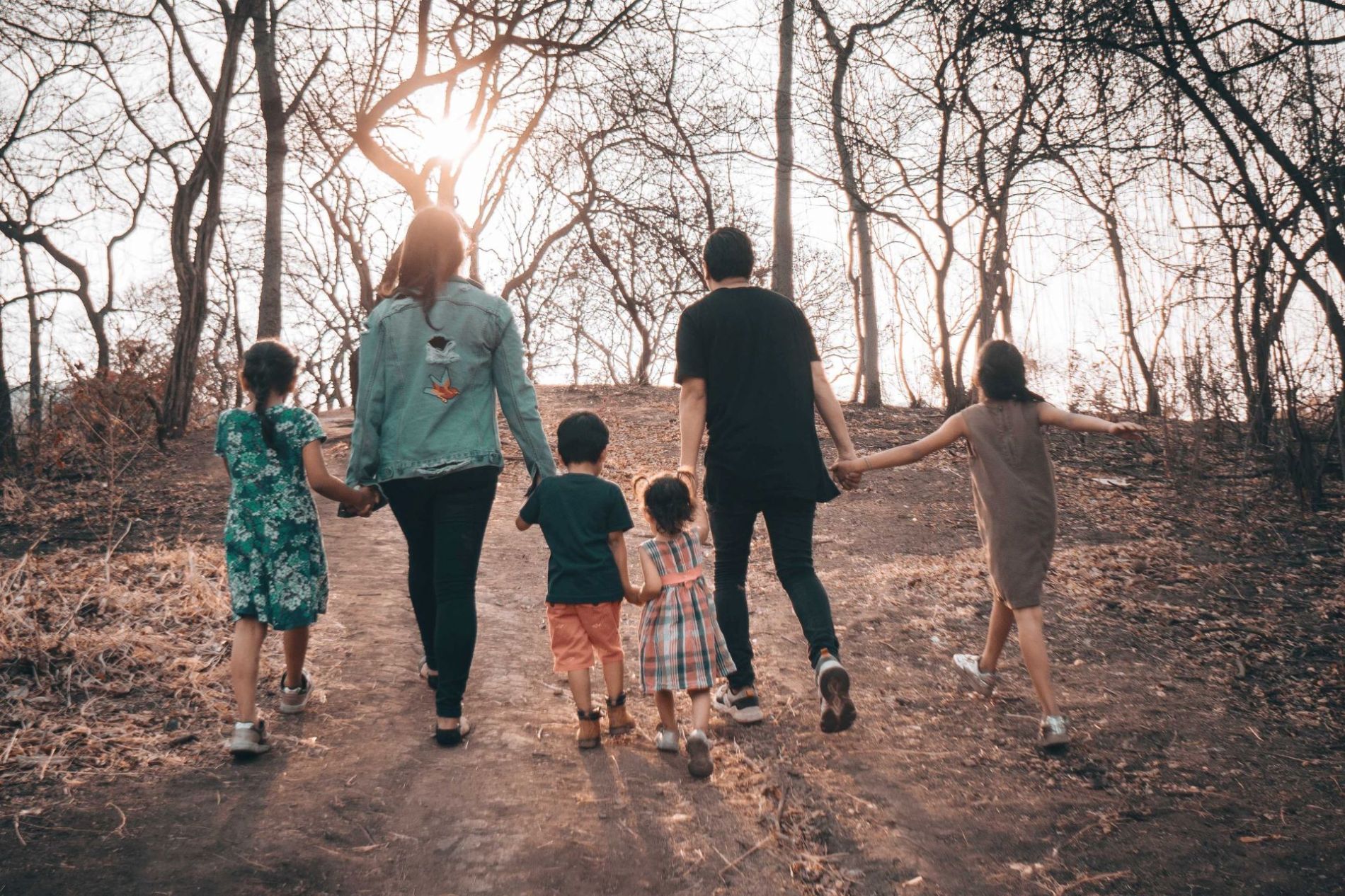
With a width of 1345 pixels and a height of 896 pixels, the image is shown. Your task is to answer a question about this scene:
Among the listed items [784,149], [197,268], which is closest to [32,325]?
[197,268]

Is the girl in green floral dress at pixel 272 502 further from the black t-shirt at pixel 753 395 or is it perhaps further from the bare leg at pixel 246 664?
the black t-shirt at pixel 753 395

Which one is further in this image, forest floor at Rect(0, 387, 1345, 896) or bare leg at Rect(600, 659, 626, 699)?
bare leg at Rect(600, 659, 626, 699)

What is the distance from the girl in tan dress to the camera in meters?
3.81

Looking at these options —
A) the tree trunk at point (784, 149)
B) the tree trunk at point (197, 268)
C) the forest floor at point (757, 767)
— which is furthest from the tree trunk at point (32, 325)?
the forest floor at point (757, 767)

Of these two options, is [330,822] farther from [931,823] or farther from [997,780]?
[997,780]

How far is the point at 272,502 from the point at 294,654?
668 mm

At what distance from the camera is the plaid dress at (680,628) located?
3584 mm

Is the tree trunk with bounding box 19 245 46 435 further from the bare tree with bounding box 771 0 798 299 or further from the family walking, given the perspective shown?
the family walking

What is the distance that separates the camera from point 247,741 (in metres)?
3.43

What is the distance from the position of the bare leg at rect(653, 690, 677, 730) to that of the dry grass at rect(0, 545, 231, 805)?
1729mm

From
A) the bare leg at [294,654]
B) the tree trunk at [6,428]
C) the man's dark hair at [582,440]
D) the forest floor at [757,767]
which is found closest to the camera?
the forest floor at [757,767]

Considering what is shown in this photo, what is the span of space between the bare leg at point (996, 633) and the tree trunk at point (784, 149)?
1065cm

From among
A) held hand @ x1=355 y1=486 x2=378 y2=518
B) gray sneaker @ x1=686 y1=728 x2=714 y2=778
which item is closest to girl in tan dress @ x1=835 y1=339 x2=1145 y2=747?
gray sneaker @ x1=686 y1=728 x2=714 y2=778

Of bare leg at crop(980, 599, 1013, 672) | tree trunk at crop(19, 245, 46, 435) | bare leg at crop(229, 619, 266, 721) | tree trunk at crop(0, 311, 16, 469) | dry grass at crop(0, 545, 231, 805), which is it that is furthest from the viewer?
tree trunk at crop(19, 245, 46, 435)
